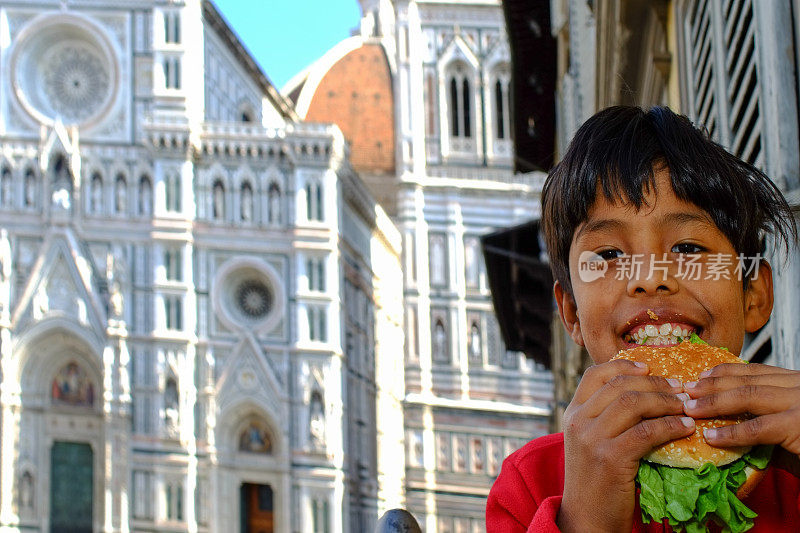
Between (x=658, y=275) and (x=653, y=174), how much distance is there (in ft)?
0.38

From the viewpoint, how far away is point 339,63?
43219mm

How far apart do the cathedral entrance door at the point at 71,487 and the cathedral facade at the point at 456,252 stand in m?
8.61

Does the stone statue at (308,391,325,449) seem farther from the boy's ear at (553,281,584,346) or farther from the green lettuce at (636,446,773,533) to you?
the green lettuce at (636,446,773,533)

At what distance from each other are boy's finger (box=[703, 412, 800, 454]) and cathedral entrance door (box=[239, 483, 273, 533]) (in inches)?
974

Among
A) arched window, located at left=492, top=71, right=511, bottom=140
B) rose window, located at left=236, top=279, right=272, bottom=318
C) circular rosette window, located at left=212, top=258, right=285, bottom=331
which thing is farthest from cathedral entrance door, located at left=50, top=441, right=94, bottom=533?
arched window, located at left=492, top=71, right=511, bottom=140

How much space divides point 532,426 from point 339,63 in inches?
745

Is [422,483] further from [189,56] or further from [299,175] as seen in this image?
[189,56]

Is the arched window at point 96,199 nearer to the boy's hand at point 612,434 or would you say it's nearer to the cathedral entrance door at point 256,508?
the cathedral entrance door at point 256,508

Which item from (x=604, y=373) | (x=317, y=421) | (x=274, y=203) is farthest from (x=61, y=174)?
(x=604, y=373)

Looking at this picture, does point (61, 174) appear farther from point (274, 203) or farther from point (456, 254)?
point (456, 254)

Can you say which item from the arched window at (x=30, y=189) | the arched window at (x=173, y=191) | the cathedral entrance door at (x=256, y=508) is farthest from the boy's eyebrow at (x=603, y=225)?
the arched window at (x=30, y=189)

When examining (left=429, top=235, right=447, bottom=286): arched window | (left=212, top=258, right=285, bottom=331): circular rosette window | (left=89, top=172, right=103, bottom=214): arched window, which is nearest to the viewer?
(left=212, top=258, right=285, bottom=331): circular rosette window

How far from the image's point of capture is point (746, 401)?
1.04 m

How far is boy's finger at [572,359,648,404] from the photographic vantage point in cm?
111
